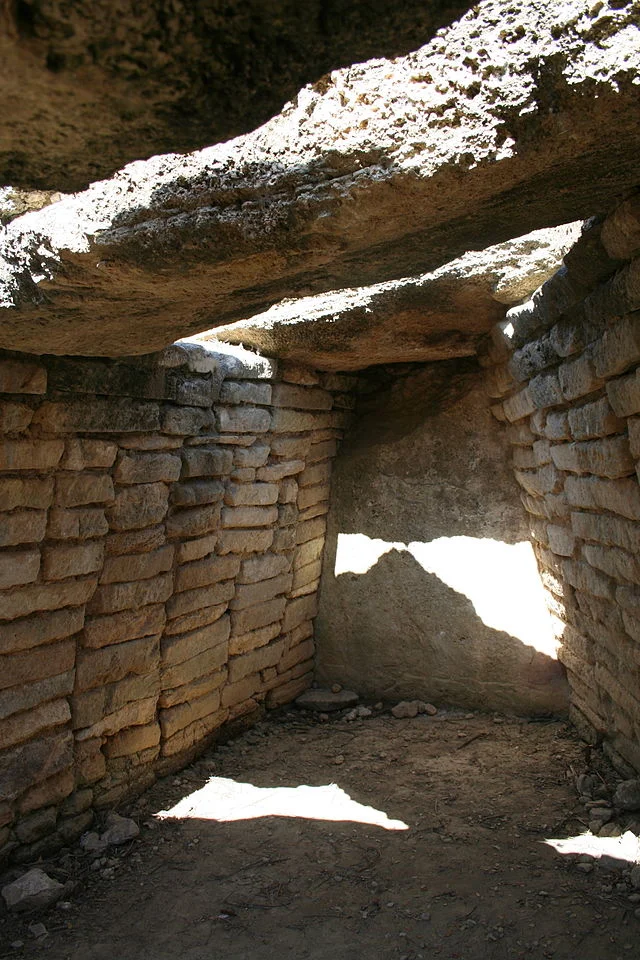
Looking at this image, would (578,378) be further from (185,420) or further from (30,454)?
(30,454)

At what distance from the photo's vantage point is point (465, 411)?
504cm

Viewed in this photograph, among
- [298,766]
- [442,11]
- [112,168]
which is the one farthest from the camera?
[298,766]

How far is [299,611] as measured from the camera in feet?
17.5

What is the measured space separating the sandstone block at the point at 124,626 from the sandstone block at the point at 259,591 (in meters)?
0.70

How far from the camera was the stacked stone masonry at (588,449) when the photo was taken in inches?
95.8

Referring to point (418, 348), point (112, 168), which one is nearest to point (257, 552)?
point (418, 348)

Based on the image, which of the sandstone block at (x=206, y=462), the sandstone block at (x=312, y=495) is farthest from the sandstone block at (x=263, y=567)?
the sandstone block at (x=206, y=462)

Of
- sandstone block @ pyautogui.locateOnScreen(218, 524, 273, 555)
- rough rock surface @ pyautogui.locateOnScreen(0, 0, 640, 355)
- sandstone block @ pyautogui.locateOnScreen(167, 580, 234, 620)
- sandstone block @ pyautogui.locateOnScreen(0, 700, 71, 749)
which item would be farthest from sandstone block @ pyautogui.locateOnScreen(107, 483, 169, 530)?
rough rock surface @ pyautogui.locateOnScreen(0, 0, 640, 355)

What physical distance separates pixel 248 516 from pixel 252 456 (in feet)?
1.20

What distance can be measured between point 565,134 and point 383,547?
12.6ft

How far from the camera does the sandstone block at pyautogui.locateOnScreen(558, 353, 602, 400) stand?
276 cm

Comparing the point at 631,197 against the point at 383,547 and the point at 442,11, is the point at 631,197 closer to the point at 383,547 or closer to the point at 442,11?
the point at 442,11

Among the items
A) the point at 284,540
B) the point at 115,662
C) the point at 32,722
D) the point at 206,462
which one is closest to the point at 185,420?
the point at 206,462

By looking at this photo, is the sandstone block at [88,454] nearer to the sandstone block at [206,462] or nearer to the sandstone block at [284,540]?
the sandstone block at [206,462]
